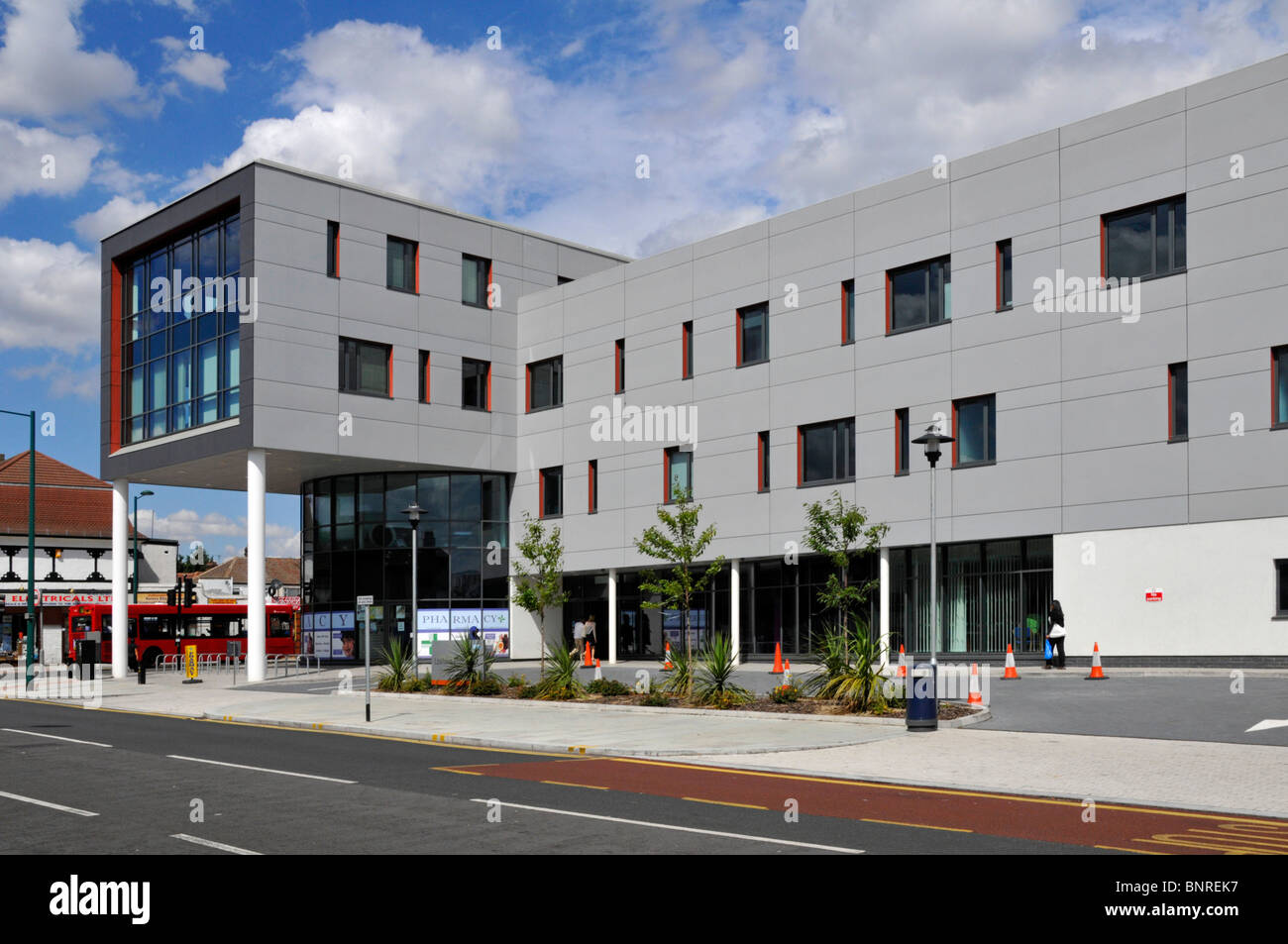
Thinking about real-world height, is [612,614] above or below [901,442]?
below

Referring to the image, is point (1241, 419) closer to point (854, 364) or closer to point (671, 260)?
point (854, 364)

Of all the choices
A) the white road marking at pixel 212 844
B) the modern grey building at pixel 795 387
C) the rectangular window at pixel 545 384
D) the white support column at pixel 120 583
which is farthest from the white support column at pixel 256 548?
the white road marking at pixel 212 844

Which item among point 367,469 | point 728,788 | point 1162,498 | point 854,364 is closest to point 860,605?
point 854,364

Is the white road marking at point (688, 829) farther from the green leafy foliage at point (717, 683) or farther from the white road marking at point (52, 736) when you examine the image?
the green leafy foliage at point (717, 683)

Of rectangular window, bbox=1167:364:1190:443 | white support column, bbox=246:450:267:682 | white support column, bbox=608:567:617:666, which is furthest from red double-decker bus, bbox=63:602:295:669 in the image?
rectangular window, bbox=1167:364:1190:443

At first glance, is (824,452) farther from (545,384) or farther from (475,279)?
(475,279)

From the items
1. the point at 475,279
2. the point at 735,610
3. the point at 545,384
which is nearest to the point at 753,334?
the point at 735,610

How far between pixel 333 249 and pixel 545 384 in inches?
362

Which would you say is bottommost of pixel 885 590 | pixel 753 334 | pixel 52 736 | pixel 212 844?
pixel 52 736

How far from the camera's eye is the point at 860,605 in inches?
1458

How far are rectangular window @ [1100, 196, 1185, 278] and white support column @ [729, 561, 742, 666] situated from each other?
14.6m

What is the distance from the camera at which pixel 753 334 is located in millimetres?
40500

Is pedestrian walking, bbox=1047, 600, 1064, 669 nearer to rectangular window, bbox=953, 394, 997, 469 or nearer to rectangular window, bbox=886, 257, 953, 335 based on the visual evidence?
rectangular window, bbox=953, 394, 997, 469

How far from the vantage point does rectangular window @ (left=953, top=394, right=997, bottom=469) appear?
3409 centimetres
